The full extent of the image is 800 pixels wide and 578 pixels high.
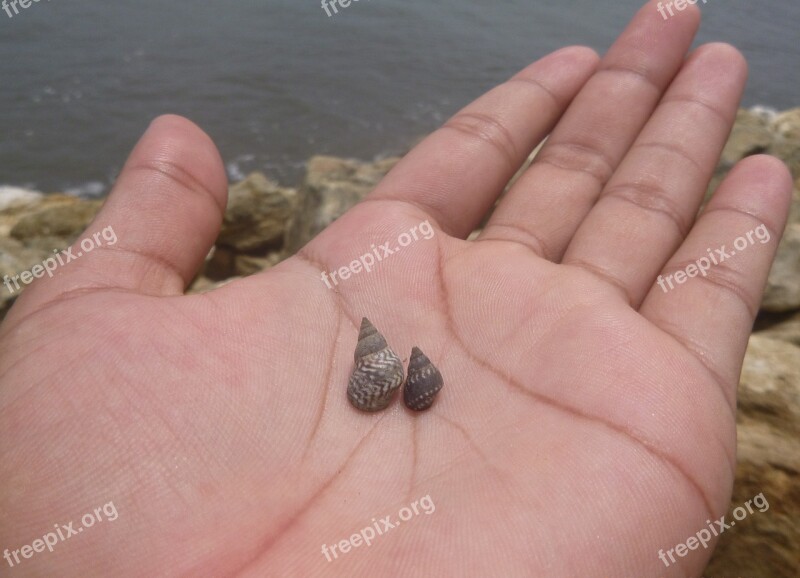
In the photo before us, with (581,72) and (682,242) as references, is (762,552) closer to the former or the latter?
(682,242)

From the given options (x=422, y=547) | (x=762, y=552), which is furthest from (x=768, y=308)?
(x=422, y=547)

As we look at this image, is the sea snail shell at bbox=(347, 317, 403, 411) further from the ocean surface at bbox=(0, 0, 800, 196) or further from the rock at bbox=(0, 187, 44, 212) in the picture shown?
the rock at bbox=(0, 187, 44, 212)

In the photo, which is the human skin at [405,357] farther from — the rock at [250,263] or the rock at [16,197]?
the rock at [16,197]

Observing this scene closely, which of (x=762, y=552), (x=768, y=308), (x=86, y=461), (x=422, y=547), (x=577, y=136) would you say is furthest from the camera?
(x=768, y=308)
